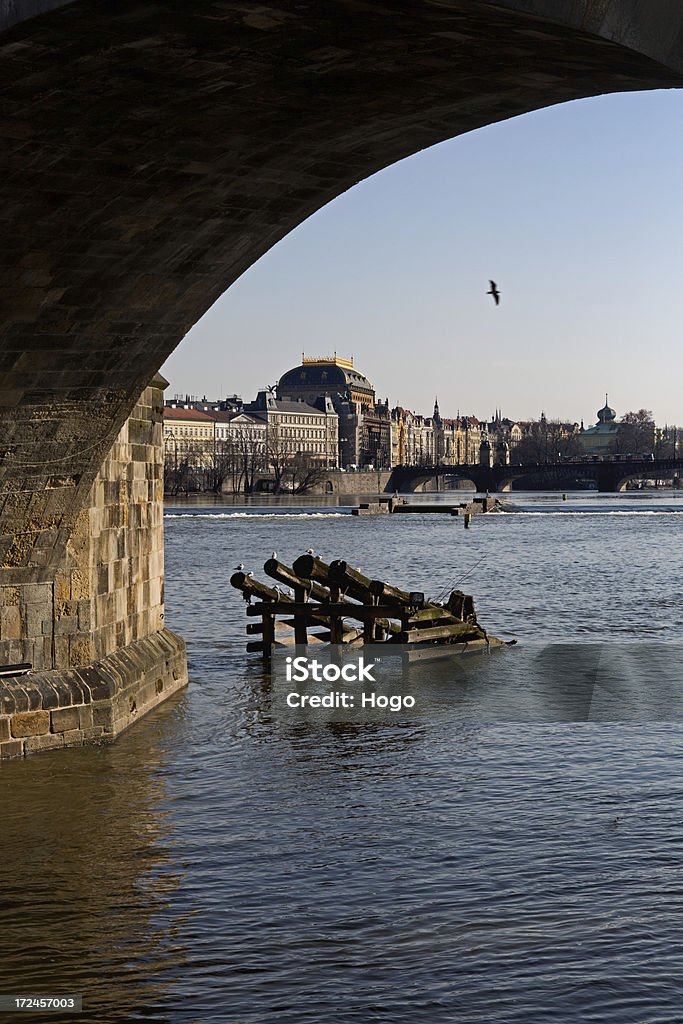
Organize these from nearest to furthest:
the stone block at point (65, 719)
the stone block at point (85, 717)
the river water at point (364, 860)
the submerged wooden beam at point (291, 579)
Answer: the river water at point (364, 860), the stone block at point (65, 719), the stone block at point (85, 717), the submerged wooden beam at point (291, 579)

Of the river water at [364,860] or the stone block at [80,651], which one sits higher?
the stone block at [80,651]

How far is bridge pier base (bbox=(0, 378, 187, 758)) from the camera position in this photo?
47.4 feet

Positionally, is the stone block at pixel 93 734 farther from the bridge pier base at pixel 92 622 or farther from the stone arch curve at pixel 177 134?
the stone arch curve at pixel 177 134

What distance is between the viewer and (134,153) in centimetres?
969

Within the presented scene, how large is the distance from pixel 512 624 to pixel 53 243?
21970 millimetres

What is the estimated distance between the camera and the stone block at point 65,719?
583 inches

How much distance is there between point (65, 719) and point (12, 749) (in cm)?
72

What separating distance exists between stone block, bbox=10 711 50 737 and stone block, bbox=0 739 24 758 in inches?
2.9

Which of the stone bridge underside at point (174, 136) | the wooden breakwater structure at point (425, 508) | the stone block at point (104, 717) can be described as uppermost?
the stone bridge underside at point (174, 136)

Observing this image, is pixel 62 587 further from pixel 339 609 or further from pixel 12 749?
pixel 339 609

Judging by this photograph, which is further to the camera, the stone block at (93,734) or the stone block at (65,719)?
the stone block at (93,734)

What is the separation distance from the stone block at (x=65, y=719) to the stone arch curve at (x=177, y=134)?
1.65 meters

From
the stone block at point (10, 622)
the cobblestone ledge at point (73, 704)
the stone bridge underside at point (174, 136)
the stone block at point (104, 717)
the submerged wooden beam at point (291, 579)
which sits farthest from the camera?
the submerged wooden beam at point (291, 579)

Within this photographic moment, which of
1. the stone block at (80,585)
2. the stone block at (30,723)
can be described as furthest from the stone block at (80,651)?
the stone block at (30,723)
